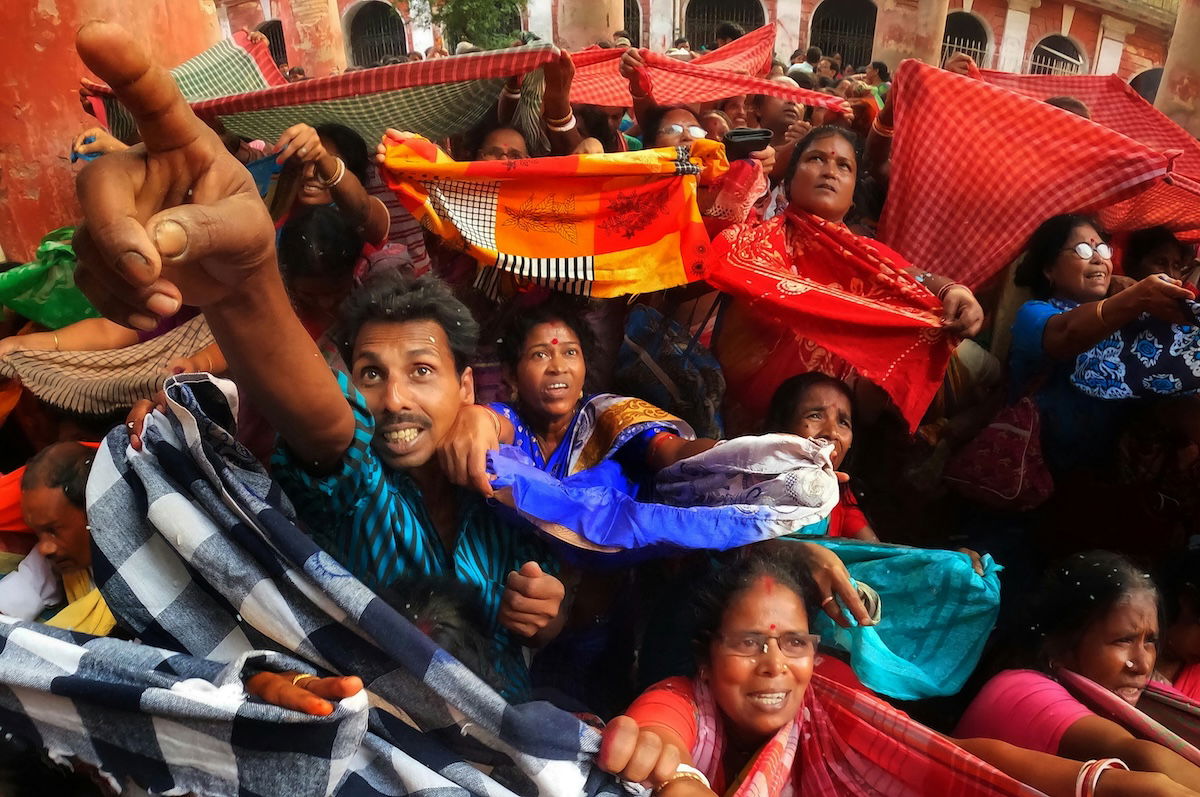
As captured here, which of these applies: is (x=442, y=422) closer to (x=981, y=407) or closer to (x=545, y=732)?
(x=545, y=732)

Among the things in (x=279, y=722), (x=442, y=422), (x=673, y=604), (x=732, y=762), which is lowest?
(x=732, y=762)

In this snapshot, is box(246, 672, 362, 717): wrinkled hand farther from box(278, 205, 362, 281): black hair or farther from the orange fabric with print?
the orange fabric with print

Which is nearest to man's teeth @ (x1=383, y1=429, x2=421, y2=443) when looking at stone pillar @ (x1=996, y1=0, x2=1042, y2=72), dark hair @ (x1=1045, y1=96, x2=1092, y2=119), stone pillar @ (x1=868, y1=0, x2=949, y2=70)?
dark hair @ (x1=1045, y1=96, x2=1092, y2=119)

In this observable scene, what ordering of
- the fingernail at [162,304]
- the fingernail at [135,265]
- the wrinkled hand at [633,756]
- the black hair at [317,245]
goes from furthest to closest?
the black hair at [317,245] < the wrinkled hand at [633,756] < the fingernail at [162,304] < the fingernail at [135,265]

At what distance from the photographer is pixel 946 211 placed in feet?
11.1

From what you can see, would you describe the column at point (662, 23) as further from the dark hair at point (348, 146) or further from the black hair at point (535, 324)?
the black hair at point (535, 324)

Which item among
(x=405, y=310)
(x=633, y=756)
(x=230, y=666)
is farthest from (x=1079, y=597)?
(x=230, y=666)

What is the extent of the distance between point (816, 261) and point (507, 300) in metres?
1.18

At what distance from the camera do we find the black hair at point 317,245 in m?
2.52

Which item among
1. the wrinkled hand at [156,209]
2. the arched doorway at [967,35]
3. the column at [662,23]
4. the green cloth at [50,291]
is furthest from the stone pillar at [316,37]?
the arched doorway at [967,35]

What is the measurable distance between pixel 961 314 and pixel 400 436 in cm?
189

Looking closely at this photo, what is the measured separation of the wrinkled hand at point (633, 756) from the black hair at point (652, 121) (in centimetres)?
278

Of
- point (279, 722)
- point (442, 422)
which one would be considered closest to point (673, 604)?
point (442, 422)

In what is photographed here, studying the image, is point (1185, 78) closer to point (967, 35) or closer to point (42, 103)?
point (42, 103)
